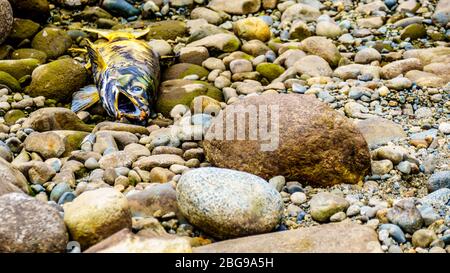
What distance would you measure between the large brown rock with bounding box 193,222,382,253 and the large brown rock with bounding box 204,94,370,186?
0.90m

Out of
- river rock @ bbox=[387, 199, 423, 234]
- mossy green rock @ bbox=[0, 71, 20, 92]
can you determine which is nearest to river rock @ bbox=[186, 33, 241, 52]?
mossy green rock @ bbox=[0, 71, 20, 92]

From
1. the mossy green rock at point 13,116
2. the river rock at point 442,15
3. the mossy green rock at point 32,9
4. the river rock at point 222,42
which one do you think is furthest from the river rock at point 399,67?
the mossy green rock at point 32,9

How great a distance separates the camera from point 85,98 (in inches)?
266

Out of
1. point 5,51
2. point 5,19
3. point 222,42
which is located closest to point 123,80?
point 222,42

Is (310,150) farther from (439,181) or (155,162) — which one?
(155,162)

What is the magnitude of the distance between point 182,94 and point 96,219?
128 inches

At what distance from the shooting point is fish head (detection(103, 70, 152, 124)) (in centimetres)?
620

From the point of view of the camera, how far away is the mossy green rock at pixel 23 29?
7929 mm

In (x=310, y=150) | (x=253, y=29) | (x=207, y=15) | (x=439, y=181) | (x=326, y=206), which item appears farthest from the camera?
(x=207, y=15)

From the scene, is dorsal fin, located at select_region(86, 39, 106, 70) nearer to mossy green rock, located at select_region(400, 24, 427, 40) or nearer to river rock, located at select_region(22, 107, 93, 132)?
river rock, located at select_region(22, 107, 93, 132)

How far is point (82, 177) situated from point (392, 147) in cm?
250

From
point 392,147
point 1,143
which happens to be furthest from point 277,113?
point 1,143

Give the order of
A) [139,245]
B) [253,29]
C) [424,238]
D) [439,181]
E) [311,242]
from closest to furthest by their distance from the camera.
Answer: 1. [139,245]
2. [311,242]
3. [424,238]
4. [439,181]
5. [253,29]

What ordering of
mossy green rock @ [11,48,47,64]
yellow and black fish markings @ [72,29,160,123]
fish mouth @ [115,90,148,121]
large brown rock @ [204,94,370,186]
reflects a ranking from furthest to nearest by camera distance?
mossy green rock @ [11,48,47,64]
yellow and black fish markings @ [72,29,160,123]
fish mouth @ [115,90,148,121]
large brown rock @ [204,94,370,186]
